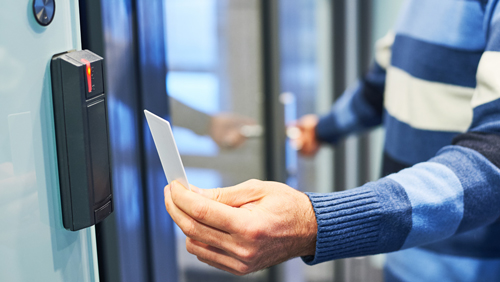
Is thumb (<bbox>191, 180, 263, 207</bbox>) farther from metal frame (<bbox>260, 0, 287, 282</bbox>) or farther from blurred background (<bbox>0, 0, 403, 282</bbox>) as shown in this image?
metal frame (<bbox>260, 0, 287, 282</bbox>)

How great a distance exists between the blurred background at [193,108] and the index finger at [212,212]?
134 millimetres

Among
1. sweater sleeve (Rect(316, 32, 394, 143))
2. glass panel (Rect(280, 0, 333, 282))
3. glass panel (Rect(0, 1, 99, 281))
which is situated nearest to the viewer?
glass panel (Rect(0, 1, 99, 281))

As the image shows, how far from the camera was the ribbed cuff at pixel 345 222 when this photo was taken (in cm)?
57

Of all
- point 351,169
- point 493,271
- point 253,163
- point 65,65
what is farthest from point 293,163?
point 65,65

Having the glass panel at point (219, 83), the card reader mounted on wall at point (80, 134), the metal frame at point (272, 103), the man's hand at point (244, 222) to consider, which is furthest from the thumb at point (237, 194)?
the metal frame at point (272, 103)

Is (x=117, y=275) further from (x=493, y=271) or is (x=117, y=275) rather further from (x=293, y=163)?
(x=293, y=163)

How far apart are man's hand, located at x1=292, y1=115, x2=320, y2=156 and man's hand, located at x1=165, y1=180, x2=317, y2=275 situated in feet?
3.17

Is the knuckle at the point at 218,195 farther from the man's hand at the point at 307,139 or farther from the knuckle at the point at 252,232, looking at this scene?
the man's hand at the point at 307,139

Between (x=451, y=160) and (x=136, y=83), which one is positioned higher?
(x=136, y=83)

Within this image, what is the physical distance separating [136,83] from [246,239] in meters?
0.30

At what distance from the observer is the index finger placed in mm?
505

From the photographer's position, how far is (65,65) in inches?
18.1

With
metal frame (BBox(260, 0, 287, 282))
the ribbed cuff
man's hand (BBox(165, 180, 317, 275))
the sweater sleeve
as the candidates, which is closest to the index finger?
man's hand (BBox(165, 180, 317, 275))

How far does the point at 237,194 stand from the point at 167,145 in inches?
4.7
